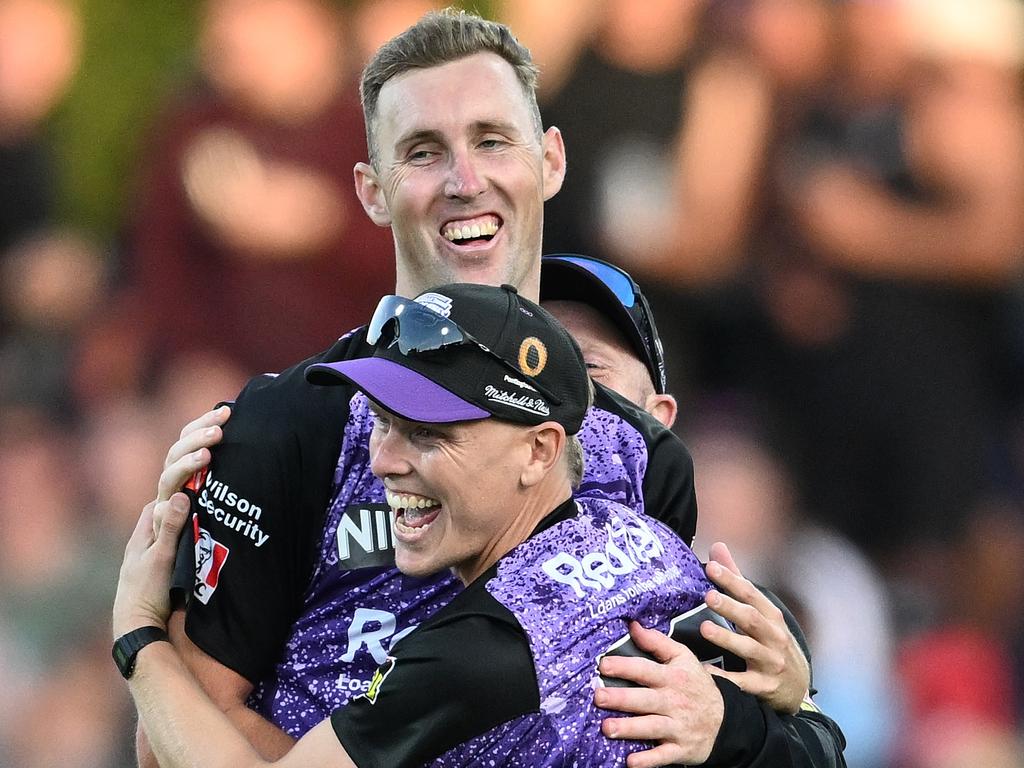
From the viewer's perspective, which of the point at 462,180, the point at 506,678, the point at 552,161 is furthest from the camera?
the point at 552,161

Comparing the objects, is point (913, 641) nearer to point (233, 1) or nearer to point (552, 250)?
point (552, 250)

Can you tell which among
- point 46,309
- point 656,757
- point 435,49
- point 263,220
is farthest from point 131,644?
point 46,309

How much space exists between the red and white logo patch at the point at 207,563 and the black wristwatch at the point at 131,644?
0.09m

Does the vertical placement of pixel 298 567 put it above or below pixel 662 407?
below

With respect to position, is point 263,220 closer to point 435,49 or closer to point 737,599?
point 435,49

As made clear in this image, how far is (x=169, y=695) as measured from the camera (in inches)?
104

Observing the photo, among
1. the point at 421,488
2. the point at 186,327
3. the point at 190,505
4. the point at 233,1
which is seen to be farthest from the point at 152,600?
the point at 233,1

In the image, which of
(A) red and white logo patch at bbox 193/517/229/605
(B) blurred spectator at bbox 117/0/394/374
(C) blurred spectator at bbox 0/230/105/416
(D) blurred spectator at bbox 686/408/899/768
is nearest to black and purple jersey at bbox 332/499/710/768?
(A) red and white logo patch at bbox 193/517/229/605

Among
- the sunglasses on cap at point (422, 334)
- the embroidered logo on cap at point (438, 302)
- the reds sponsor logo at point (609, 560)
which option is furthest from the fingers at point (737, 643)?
the embroidered logo on cap at point (438, 302)

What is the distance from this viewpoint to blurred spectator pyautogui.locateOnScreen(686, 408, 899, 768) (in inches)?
226

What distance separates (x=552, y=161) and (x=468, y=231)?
40cm

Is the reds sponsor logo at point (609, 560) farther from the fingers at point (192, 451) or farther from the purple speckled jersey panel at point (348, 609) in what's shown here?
the fingers at point (192, 451)

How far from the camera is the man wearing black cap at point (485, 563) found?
235 cm

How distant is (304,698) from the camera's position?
109 inches
